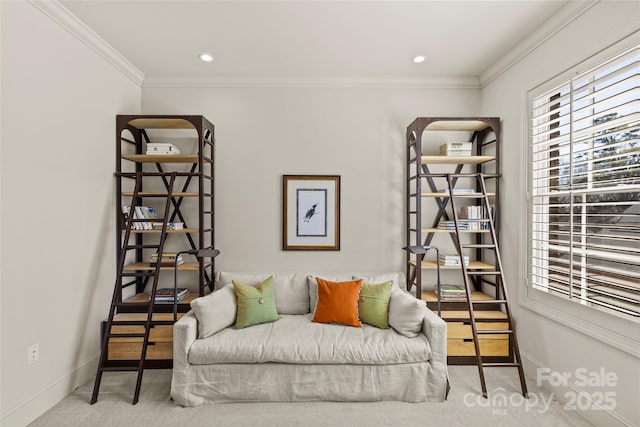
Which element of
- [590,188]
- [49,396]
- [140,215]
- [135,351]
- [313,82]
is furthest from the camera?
[313,82]

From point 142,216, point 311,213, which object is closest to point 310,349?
point 311,213

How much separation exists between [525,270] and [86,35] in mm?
4174

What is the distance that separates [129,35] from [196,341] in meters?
2.56

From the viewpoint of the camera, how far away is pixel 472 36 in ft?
8.95

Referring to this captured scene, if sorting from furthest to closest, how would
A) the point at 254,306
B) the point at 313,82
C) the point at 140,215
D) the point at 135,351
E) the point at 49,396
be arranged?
the point at 313,82 < the point at 140,215 < the point at 135,351 < the point at 254,306 < the point at 49,396

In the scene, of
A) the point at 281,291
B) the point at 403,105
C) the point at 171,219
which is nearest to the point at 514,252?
the point at 403,105

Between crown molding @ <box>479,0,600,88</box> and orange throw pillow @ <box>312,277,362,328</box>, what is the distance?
8.03 ft

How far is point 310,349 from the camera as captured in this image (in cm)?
247

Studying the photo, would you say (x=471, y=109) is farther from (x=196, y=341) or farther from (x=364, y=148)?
(x=196, y=341)

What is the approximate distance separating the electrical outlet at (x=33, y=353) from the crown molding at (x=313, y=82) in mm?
2646

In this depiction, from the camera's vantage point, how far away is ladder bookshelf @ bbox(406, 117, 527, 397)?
3027 mm

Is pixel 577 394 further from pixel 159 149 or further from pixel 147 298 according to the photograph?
pixel 159 149

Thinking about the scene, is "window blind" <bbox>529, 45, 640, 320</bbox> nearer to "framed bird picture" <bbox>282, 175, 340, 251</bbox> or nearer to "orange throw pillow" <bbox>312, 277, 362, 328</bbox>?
"orange throw pillow" <bbox>312, 277, 362, 328</bbox>

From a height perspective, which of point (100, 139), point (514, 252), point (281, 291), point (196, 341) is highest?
point (100, 139)
